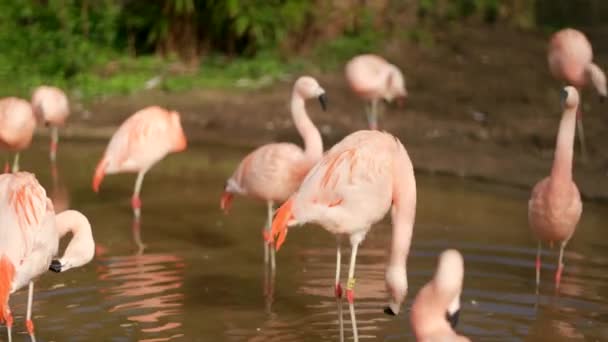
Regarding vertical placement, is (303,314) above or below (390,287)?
below

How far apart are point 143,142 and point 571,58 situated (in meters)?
3.31

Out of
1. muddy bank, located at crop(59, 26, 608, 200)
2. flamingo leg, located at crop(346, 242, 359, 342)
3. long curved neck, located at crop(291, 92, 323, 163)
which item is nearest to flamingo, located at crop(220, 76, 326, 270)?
long curved neck, located at crop(291, 92, 323, 163)

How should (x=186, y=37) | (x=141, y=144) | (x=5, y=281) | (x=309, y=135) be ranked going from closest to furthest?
(x=5, y=281)
(x=309, y=135)
(x=141, y=144)
(x=186, y=37)

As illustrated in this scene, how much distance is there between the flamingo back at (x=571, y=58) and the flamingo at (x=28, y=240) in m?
4.90

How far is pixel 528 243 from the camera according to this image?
7215 mm

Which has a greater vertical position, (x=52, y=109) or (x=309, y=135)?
(x=309, y=135)

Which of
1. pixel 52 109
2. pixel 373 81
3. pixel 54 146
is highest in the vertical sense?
pixel 373 81

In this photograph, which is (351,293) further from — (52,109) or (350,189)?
(52,109)

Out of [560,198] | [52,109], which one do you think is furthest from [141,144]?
[560,198]

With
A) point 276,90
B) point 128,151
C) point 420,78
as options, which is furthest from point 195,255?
point 420,78

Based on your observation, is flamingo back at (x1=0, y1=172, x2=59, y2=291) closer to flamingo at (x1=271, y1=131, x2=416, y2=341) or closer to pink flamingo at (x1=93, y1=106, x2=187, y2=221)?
flamingo at (x1=271, y1=131, x2=416, y2=341)

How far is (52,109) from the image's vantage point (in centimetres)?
938

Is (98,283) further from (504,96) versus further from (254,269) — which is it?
(504,96)

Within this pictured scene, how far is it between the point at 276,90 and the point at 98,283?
4940mm
